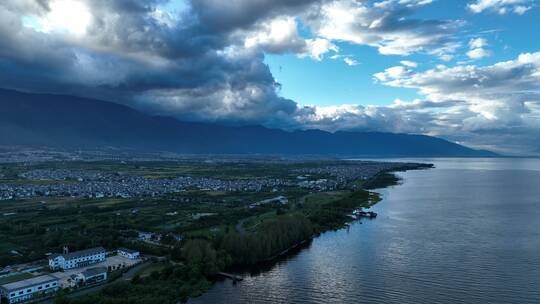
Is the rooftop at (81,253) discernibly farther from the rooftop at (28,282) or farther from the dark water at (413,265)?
the dark water at (413,265)

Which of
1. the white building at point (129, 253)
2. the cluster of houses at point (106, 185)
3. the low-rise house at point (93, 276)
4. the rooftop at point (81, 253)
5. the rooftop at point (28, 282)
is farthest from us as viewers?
the cluster of houses at point (106, 185)

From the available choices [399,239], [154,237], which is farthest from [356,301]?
[154,237]

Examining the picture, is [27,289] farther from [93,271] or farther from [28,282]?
[93,271]

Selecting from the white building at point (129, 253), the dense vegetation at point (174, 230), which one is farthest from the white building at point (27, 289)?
the white building at point (129, 253)

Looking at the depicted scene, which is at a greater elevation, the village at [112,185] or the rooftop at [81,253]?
the village at [112,185]

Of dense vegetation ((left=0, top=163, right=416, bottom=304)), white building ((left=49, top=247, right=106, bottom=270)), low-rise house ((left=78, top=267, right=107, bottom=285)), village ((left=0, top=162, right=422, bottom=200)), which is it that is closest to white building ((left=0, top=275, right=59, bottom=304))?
low-rise house ((left=78, top=267, right=107, bottom=285))

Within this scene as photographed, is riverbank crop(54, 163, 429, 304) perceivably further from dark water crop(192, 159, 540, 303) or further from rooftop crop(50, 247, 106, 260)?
rooftop crop(50, 247, 106, 260)
